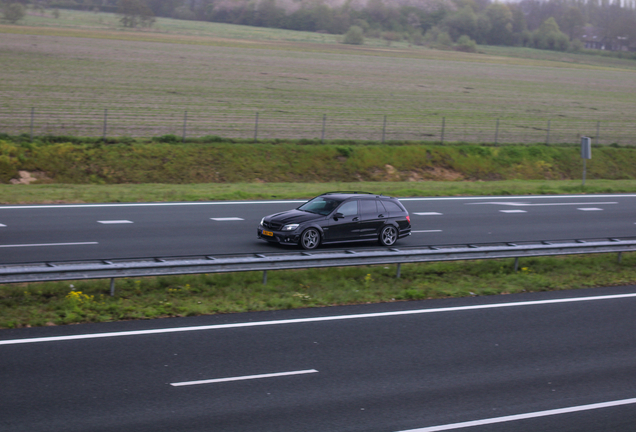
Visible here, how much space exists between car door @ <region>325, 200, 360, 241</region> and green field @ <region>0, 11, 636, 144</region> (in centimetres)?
1853

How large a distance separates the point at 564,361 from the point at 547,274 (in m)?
5.48

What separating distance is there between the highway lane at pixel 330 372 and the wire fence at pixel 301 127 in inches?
888

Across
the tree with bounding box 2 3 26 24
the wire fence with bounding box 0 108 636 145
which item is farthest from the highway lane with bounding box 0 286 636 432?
the tree with bounding box 2 3 26 24

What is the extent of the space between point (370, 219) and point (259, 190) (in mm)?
10389

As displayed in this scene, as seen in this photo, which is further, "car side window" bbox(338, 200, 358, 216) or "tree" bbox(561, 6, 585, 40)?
"tree" bbox(561, 6, 585, 40)

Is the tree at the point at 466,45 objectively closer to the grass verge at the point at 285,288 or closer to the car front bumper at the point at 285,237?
the grass verge at the point at 285,288

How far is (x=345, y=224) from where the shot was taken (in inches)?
619

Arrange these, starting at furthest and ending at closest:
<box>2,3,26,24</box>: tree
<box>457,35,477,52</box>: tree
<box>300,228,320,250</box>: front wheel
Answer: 1. <box>457,35,477,52</box>: tree
2. <box>2,3,26,24</box>: tree
3. <box>300,228,320,250</box>: front wheel

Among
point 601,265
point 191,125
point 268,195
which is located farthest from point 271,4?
point 601,265

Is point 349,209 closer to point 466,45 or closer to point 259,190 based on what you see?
point 259,190

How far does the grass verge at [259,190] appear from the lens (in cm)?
2234

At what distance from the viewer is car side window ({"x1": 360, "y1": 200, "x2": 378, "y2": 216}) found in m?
16.1

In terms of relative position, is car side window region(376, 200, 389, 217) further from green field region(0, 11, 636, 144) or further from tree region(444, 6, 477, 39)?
tree region(444, 6, 477, 39)

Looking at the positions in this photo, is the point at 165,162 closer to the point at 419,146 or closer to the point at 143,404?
the point at 419,146
